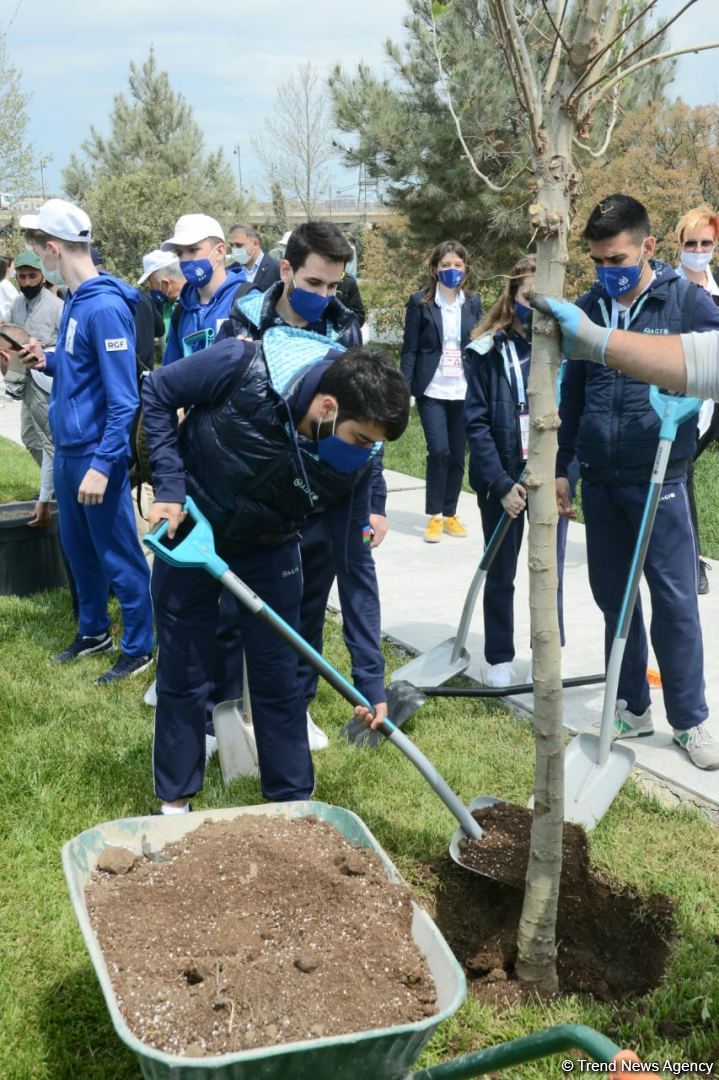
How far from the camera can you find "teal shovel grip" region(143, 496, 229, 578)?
298 cm

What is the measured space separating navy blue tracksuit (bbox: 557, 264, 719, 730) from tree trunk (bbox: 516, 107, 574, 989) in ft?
4.96

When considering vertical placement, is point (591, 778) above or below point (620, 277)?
below

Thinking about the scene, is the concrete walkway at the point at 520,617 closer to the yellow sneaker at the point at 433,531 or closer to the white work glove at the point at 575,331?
the yellow sneaker at the point at 433,531

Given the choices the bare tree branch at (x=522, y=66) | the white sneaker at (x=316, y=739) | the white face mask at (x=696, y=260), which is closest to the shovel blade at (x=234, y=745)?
the white sneaker at (x=316, y=739)

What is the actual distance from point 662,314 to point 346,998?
272 centimetres

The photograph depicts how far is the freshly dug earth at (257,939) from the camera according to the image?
2109 mm

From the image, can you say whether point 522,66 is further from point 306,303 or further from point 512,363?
point 512,363

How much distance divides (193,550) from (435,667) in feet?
7.21

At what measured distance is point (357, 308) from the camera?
8.41 meters

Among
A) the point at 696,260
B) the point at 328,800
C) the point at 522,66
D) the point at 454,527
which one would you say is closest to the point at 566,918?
the point at 328,800

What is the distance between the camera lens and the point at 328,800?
12.1 ft

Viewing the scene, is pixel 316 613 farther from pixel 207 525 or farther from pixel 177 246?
pixel 177 246

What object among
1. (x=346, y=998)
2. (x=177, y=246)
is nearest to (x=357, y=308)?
(x=177, y=246)

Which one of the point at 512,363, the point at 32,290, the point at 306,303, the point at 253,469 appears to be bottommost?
the point at 253,469
